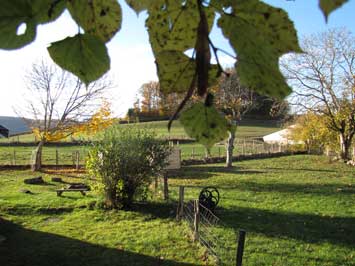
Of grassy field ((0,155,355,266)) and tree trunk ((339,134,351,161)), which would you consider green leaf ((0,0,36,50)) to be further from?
tree trunk ((339,134,351,161))

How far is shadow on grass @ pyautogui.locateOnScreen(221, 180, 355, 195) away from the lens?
14.7 metres

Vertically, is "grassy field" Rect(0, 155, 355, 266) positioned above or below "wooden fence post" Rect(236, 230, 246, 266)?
below

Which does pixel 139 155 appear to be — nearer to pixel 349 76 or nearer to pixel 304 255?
pixel 304 255

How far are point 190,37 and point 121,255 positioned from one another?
7.67 metres

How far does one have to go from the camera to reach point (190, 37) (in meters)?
0.60

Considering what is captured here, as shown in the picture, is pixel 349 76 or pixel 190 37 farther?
pixel 349 76

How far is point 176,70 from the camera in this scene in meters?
0.56

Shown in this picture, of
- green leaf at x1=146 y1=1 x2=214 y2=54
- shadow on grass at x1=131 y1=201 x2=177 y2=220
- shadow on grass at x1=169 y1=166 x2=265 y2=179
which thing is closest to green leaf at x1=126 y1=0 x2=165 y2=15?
green leaf at x1=146 y1=1 x2=214 y2=54

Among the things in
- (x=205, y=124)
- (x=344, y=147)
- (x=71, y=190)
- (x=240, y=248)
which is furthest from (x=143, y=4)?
(x=344, y=147)

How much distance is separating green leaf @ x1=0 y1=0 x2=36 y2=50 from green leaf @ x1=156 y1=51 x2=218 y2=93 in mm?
166

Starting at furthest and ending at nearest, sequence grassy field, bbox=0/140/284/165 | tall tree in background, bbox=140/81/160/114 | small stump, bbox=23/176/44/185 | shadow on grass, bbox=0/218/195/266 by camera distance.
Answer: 1. grassy field, bbox=0/140/284/165
2. small stump, bbox=23/176/44/185
3. shadow on grass, bbox=0/218/195/266
4. tall tree in background, bbox=140/81/160/114

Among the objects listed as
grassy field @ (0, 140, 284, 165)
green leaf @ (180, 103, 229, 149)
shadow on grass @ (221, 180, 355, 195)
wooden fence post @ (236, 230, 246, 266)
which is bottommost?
shadow on grass @ (221, 180, 355, 195)

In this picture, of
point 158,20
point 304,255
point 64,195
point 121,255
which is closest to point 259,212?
point 304,255

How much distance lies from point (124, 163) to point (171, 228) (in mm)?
2643
